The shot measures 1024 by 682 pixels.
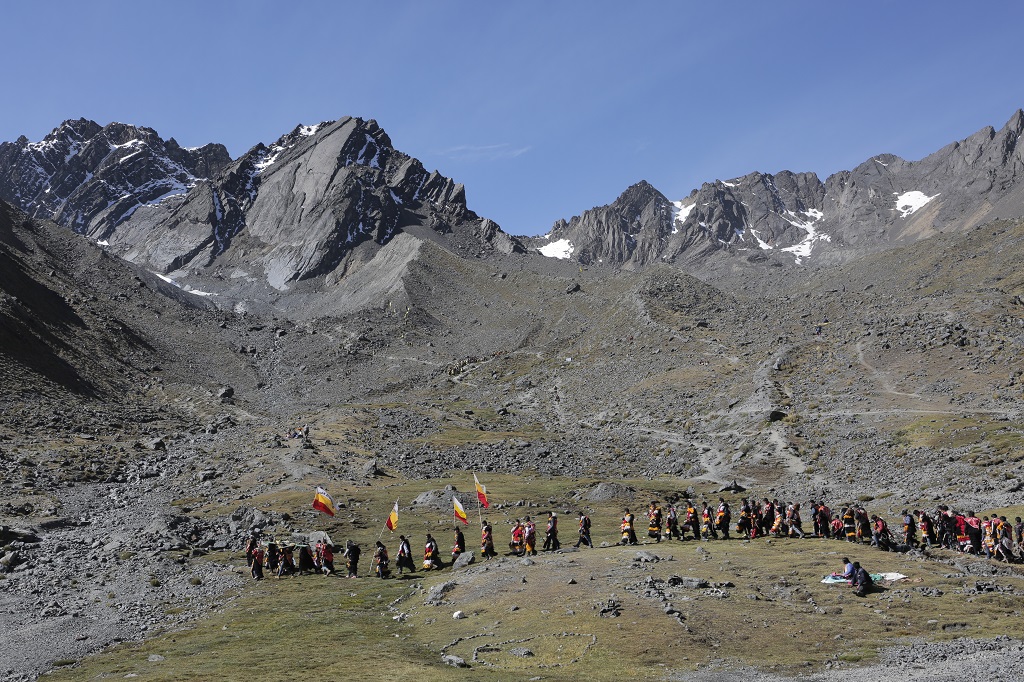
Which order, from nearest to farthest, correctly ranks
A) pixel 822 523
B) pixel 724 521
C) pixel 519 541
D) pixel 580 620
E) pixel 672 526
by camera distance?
1. pixel 580 620
2. pixel 519 541
3. pixel 822 523
4. pixel 724 521
5. pixel 672 526

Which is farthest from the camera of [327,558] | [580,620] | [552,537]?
[552,537]

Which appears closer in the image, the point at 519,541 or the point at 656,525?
the point at 519,541

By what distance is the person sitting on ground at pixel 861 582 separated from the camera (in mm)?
28562

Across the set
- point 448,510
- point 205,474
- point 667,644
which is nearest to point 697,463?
point 448,510

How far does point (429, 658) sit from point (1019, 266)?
Result: 139040mm

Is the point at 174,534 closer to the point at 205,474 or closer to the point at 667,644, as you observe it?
the point at 205,474

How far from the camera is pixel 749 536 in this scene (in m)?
42.9

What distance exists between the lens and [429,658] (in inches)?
978

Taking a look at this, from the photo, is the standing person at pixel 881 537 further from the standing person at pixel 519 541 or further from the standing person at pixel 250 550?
the standing person at pixel 250 550

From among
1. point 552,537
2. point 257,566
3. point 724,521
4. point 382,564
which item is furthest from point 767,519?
point 257,566

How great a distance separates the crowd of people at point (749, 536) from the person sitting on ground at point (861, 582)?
8.37 m

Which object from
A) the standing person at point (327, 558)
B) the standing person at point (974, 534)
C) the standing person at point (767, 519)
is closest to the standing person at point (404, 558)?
the standing person at point (327, 558)

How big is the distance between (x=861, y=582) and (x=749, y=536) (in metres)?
14.4

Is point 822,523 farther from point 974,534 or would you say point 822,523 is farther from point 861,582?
point 861,582
